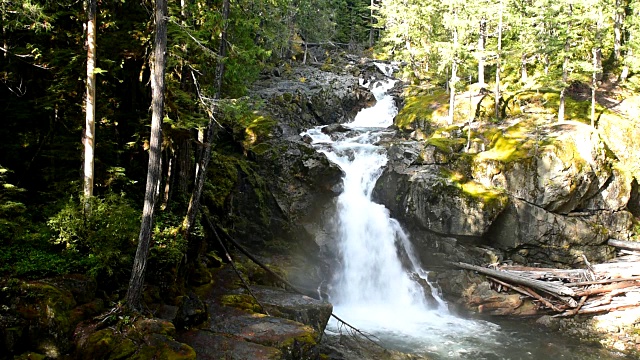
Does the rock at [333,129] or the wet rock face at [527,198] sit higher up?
→ the rock at [333,129]

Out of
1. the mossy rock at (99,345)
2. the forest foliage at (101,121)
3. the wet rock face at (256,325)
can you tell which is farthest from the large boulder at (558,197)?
the mossy rock at (99,345)

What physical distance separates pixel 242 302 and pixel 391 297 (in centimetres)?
851

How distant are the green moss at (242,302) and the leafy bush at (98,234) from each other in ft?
9.76

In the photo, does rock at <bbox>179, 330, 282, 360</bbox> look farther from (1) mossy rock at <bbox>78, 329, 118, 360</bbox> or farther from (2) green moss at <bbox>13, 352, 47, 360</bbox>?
(2) green moss at <bbox>13, 352, 47, 360</bbox>

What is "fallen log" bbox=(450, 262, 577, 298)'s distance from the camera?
1596cm

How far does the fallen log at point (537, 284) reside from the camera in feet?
52.4

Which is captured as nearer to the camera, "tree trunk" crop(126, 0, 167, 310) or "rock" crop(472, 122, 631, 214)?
"tree trunk" crop(126, 0, 167, 310)

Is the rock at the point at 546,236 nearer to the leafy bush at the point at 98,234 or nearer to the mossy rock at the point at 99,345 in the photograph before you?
the leafy bush at the point at 98,234

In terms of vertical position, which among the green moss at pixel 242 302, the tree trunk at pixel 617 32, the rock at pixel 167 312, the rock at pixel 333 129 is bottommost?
the green moss at pixel 242 302

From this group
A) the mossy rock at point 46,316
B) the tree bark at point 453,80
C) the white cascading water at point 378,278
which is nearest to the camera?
the mossy rock at point 46,316

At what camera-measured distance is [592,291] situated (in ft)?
52.4

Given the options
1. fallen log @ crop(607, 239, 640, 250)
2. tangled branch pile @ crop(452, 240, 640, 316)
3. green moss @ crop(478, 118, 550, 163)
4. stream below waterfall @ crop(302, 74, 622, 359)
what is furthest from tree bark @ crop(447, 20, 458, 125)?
fallen log @ crop(607, 239, 640, 250)

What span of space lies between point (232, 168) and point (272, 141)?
177 inches

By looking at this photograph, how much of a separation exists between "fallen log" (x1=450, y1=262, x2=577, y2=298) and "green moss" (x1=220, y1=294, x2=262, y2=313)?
10562 millimetres
